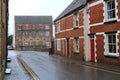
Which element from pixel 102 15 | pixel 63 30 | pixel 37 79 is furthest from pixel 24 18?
pixel 37 79

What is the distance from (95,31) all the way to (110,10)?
3333 mm

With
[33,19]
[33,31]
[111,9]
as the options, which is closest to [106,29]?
[111,9]

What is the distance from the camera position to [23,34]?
117m

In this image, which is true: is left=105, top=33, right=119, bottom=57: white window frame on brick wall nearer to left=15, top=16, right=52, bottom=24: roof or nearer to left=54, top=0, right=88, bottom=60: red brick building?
left=54, top=0, right=88, bottom=60: red brick building

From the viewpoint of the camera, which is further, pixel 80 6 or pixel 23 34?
pixel 23 34

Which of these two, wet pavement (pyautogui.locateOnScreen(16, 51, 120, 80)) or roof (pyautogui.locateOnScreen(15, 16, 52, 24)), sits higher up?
roof (pyautogui.locateOnScreen(15, 16, 52, 24))

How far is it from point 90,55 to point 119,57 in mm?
6878

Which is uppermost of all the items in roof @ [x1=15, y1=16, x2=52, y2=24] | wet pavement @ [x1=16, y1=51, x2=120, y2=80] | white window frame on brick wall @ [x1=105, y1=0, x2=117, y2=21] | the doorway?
roof @ [x1=15, y1=16, x2=52, y2=24]

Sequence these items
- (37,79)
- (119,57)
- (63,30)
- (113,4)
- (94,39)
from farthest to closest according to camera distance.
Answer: (63,30), (94,39), (113,4), (119,57), (37,79)

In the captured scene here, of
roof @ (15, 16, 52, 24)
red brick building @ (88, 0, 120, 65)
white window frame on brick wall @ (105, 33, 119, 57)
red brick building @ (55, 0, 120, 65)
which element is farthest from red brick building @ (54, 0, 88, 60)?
roof @ (15, 16, 52, 24)

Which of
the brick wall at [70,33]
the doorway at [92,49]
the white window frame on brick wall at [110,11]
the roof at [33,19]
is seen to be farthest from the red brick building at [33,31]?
the white window frame on brick wall at [110,11]

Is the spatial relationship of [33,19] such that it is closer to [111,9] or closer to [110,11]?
[110,11]

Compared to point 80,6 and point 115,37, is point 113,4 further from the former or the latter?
point 80,6

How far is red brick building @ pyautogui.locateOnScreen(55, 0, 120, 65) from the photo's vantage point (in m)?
23.6
